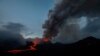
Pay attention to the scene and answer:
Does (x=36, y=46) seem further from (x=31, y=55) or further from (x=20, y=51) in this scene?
(x=20, y=51)

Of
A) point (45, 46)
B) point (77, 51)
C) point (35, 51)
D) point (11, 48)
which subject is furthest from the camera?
point (11, 48)

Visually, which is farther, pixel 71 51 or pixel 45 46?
pixel 45 46

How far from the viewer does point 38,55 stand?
90625mm

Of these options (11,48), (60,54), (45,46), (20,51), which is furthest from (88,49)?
(11,48)

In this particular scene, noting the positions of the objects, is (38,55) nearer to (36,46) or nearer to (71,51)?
(36,46)

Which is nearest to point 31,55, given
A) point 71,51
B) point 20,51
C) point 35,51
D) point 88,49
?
point 35,51

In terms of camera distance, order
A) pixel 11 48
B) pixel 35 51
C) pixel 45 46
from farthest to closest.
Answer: pixel 11 48 < pixel 45 46 < pixel 35 51

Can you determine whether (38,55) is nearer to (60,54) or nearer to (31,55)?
(31,55)

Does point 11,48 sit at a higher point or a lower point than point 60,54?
higher

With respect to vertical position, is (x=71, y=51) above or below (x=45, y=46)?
below

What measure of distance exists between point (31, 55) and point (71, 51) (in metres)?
23.6

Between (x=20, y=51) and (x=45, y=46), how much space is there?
1583 cm

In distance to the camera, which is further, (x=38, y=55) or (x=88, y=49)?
(x=88, y=49)

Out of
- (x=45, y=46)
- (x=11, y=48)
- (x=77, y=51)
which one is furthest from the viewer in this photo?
(x=11, y=48)
